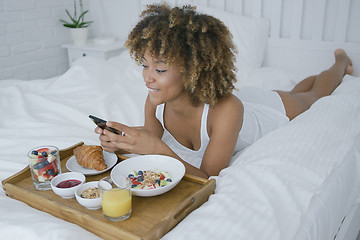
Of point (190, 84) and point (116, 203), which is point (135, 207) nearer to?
point (116, 203)

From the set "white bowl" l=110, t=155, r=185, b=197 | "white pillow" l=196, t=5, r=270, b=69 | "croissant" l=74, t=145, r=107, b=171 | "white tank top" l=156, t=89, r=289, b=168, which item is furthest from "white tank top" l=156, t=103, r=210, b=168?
Answer: "white pillow" l=196, t=5, r=270, b=69

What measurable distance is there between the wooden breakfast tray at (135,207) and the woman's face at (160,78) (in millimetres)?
325

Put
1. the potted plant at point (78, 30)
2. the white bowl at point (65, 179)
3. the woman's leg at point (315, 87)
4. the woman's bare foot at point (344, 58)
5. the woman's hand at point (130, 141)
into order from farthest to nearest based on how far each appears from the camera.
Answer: the potted plant at point (78, 30) < the woman's bare foot at point (344, 58) < the woman's leg at point (315, 87) < the woman's hand at point (130, 141) < the white bowl at point (65, 179)

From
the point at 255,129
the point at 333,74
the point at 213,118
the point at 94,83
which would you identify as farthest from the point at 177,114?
the point at 333,74

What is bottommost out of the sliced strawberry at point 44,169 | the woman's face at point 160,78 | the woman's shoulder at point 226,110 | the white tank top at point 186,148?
the white tank top at point 186,148

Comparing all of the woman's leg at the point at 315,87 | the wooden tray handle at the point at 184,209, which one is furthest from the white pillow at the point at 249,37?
the wooden tray handle at the point at 184,209

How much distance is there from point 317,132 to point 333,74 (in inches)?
31.5

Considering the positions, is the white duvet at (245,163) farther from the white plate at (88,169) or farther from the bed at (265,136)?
the white plate at (88,169)

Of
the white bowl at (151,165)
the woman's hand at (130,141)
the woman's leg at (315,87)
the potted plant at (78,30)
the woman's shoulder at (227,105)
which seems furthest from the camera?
the potted plant at (78,30)

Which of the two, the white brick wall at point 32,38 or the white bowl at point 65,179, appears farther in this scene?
the white brick wall at point 32,38

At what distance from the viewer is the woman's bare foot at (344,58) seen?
197 cm

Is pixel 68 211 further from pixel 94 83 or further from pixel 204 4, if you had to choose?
pixel 204 4

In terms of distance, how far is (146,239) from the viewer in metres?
0.69

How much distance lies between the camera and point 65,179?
92cm
